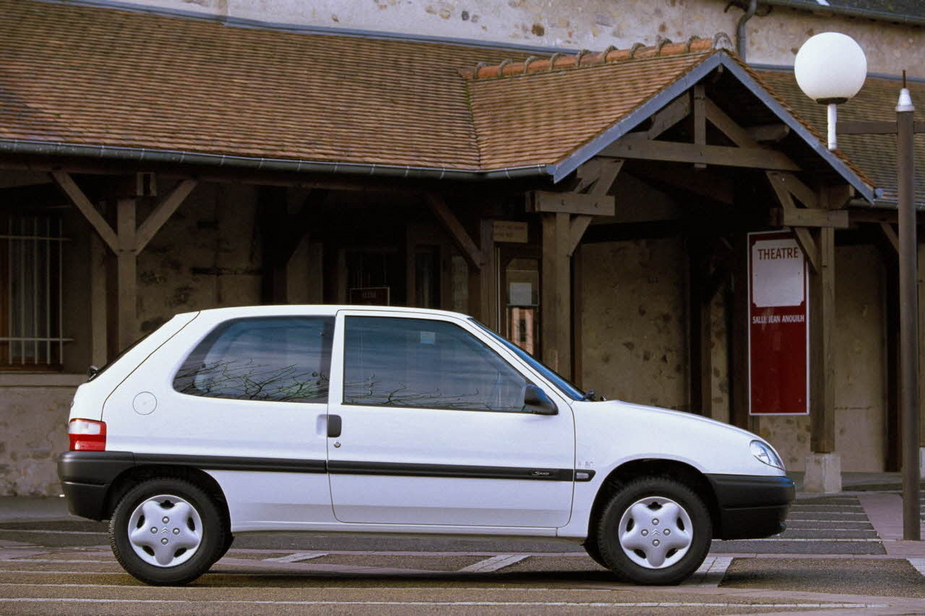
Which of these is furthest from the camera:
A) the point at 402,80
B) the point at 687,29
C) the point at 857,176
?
the point at 687,29

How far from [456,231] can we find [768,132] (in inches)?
129

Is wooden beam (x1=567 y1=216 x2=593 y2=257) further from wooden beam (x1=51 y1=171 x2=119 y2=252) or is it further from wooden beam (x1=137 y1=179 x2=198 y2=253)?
wooden beam (x1=51 y1=171 x2=119 y2=252)

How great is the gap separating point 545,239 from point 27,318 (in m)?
5.43

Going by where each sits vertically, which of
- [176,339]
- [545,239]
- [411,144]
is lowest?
[176,339]

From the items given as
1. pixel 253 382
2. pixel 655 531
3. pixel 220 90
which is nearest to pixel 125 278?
pixel 220 90

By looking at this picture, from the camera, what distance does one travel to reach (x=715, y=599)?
26.5 feet

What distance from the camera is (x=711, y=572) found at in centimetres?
957

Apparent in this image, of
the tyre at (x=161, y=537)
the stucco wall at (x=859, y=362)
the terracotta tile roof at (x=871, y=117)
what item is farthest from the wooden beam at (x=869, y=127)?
the stucco wall at (x=859, y=362)

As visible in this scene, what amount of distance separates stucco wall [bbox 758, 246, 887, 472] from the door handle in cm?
1371

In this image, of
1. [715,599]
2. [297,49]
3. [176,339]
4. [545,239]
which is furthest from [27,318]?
[715,599]

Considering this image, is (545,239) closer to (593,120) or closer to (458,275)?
(593,120)

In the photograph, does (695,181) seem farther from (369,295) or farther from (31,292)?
(31,292)

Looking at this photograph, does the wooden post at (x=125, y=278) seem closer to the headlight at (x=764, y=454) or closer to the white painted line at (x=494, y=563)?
the white painted line at (x=494, y=563)

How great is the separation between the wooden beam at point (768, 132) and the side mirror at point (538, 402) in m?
7.79
